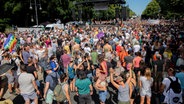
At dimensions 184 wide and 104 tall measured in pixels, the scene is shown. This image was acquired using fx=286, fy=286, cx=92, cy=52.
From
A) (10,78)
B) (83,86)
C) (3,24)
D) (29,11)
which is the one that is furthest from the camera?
(29,11)

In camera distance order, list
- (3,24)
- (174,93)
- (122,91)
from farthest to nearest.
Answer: (3,24) < (122,91) < (174,93)

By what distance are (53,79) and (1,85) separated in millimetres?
2114

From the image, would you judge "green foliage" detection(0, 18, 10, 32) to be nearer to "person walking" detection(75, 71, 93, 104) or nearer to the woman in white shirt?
"person walking" detection(75, 71, 93, 104)

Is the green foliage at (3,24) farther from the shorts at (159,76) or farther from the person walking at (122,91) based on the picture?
the person walking at (122,91)

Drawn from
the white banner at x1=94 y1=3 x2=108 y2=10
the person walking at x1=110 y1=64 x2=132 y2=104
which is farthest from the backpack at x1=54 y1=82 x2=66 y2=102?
the white banner at x1=94 y1=3 x2=108 y2=10

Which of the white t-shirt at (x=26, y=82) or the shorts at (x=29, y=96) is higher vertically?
the white t-shirt at (x=26, y=82)

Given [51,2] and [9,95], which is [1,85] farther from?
[51,2]

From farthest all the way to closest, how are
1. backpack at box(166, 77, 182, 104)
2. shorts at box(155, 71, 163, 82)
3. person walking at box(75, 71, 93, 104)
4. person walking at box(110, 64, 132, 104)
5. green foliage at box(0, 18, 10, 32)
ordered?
green foliage at box(0, 18, 10, 32)
shorts at box(155, 71, 163, 82)
person walking at box(75, 71, 93, 104)
person walking at box(110, 64, 132, 104)
backpack at box(166, 77, 182, 104)

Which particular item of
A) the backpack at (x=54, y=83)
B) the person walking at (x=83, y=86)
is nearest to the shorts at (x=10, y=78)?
the backpack at (x=54, y=83)

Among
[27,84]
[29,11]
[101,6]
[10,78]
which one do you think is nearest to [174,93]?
[27,84]

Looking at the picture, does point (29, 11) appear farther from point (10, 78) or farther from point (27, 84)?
point (27, 84)

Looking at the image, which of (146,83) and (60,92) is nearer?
(60,92)

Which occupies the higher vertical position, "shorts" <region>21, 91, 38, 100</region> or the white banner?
the white banner

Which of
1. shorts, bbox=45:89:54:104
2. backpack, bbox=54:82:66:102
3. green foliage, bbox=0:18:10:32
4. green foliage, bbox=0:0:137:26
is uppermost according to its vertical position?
green foliage, bbox=0:0:137:26
